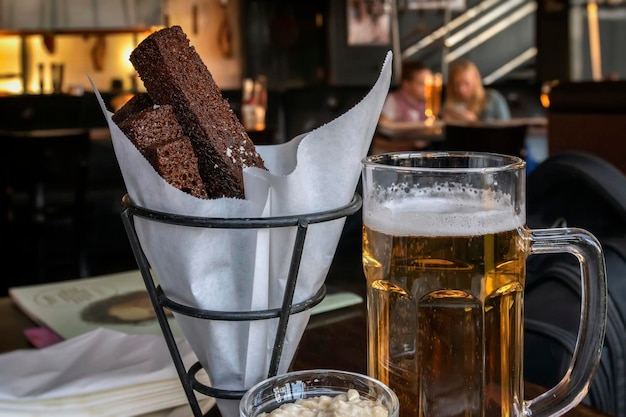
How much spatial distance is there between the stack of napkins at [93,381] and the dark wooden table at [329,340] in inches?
2.2

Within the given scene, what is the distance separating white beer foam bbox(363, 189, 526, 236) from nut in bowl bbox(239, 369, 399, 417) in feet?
0.37

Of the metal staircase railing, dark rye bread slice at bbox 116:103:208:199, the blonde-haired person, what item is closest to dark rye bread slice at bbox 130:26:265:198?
dark rye bread slice at bbox 116:103:208:199

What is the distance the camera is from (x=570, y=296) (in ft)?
3.26

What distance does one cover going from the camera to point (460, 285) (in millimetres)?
550

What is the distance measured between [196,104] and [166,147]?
0.05 meters

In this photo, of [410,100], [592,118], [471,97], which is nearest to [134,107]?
[592,118]

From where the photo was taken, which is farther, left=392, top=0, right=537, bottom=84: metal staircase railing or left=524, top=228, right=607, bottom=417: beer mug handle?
left=392, top=0, right=537, bottom=84: metal staircase railing

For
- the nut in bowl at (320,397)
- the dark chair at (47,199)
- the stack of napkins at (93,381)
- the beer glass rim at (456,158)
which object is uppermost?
the beer glass rim at (456,158)

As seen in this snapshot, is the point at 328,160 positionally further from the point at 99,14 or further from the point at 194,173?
the point at 99,14

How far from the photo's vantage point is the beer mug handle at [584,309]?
0.56 meters

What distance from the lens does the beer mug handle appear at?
562 millimetres

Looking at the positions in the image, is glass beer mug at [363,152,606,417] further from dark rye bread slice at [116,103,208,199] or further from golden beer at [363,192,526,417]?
dark rye bread slice at [116,103,208,199]

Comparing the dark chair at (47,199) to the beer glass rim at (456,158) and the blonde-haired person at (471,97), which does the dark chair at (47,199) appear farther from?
the beer glass rim at (456,158)

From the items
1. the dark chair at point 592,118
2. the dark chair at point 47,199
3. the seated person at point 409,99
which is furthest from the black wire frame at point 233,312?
the seated person at point 409,99
